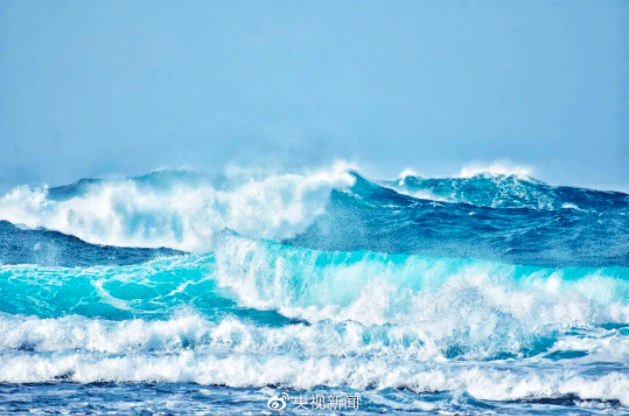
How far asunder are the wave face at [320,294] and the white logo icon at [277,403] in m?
0.14

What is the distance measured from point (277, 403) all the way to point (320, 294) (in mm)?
4664

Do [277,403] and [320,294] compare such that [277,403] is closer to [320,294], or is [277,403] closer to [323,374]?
[323,374]

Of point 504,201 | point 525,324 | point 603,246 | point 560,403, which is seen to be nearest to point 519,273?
point 525,324

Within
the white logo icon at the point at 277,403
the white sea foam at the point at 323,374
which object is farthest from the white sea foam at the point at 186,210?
the white logo icon at the point at 277,403

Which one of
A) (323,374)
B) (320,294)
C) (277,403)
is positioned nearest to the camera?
(277,403)

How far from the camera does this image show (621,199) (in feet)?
55.6

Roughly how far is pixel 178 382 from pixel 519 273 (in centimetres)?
679

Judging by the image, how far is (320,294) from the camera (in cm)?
1089

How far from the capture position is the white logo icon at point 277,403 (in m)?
6.12

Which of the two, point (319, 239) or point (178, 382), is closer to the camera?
point (178, 382)

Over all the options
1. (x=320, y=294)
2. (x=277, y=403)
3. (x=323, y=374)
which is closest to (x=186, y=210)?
(x=320, y=294)

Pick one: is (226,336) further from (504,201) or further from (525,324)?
(504,201)

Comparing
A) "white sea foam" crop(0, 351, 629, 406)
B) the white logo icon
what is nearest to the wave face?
"white sea foam" crop(0, 351, 629, 406)

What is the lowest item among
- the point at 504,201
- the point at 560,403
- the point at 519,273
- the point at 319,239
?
the point at 560,403
